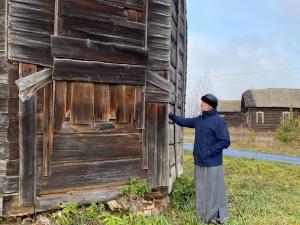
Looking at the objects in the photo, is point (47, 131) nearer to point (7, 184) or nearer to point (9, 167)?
point (9, 167)

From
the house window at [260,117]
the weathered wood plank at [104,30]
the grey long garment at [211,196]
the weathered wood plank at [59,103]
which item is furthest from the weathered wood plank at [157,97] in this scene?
the house window at [260,117]

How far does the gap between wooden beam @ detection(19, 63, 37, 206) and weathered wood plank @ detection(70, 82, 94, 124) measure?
53cm

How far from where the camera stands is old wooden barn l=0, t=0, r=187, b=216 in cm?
492

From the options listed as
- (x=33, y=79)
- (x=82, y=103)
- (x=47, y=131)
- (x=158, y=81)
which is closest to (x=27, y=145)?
(x=47, y=131)

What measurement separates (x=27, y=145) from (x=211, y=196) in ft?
8.42

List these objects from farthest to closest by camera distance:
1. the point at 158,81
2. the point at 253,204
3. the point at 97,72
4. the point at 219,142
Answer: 1. the point at 253,204
2. the point at 158,81
3. the point at 219,142
4. the point at 97,72

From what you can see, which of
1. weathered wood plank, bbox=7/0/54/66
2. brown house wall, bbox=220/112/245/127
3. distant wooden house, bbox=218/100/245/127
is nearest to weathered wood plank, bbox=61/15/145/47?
weathered wood plank, bbox=7/0/54/66

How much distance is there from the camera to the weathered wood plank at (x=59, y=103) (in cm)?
519

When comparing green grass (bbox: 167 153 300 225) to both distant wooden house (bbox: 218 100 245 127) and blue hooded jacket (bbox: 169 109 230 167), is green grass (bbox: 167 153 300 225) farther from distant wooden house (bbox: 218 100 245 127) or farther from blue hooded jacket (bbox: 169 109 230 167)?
distant wooden house (bbox: 218 100 245 127)

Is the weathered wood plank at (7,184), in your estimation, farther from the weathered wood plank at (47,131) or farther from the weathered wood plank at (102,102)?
the weathered wood plank at (102,102)

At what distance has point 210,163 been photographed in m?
5.88

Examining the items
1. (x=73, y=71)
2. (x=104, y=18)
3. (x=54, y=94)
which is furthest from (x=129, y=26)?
(x=54, y=94)

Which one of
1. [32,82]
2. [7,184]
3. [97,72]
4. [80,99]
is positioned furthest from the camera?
[97,72]

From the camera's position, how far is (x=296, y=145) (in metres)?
25.6
